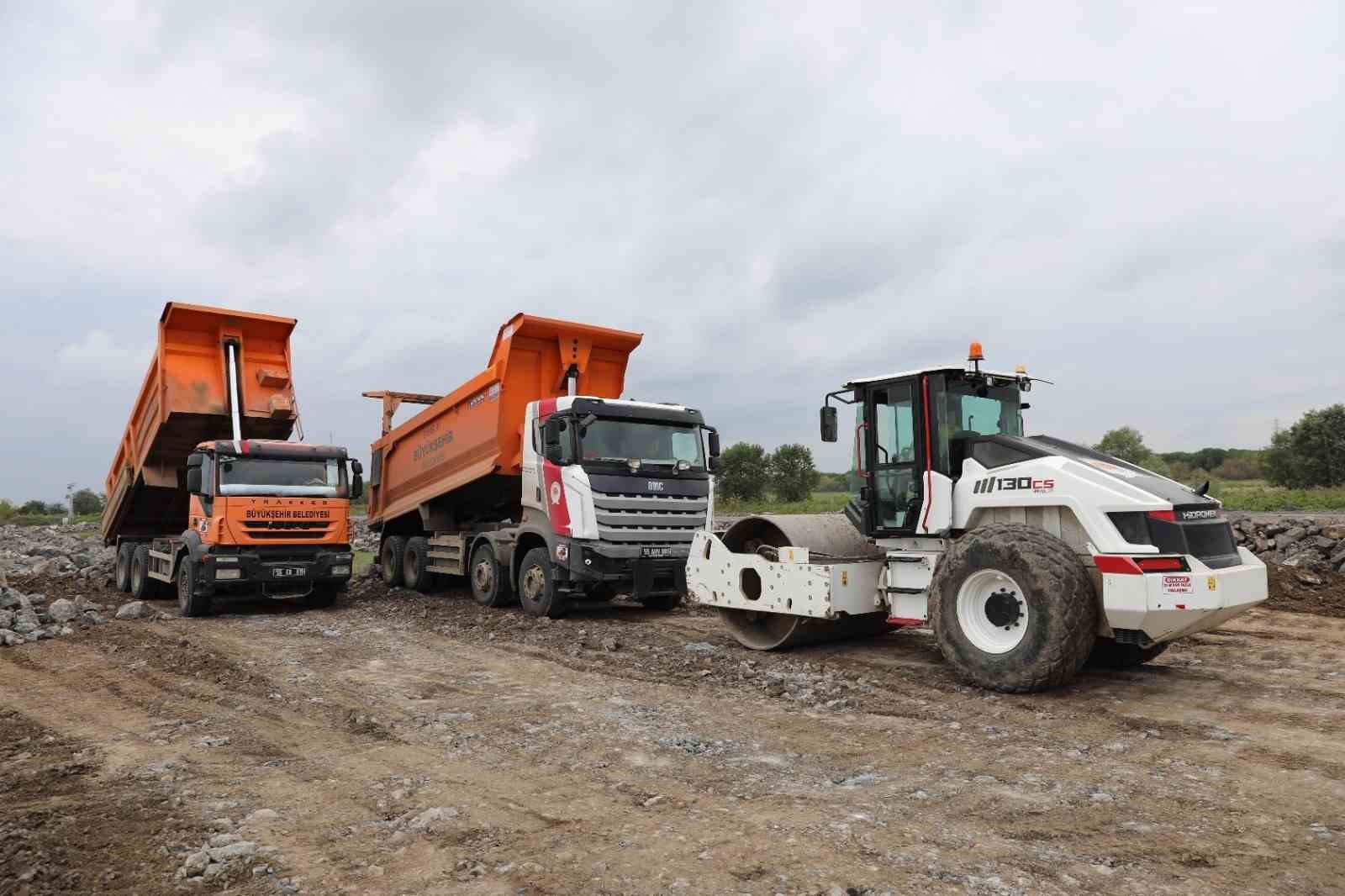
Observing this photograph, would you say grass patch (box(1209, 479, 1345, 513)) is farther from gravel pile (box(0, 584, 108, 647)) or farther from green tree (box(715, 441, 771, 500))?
green tree (box(715, 441, 771, 500))

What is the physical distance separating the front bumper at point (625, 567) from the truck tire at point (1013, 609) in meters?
4.48

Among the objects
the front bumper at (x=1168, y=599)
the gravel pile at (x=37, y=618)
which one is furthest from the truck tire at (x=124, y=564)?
the front bumper at (x=1168, y=599)

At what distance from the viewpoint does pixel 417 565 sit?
14.8 meters

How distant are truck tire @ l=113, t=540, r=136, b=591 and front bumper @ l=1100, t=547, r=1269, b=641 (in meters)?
14.9

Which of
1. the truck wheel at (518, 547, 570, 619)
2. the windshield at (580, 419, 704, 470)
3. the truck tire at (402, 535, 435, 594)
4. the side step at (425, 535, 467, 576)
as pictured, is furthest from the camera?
the truck tire at (402, 535, 435, 594)

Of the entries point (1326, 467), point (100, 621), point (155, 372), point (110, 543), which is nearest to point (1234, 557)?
point (100, 621)

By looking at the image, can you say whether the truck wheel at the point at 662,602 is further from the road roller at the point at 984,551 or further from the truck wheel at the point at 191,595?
the truck wheel at the point at 191,595

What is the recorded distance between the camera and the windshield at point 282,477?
12.2 m

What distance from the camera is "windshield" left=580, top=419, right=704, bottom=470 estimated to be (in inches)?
437

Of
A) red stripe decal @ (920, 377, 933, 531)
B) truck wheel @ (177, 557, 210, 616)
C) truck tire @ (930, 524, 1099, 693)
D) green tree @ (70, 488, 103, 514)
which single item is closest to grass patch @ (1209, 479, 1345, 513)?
red stripe decal @ (920, 377, 933, 531)

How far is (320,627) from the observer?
36.5ft

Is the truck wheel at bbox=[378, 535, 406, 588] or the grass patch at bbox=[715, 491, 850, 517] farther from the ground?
the grass patch at bbox=[715, 491, 850, 517]

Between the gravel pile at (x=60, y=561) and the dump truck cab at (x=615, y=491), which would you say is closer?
the dump truck cab at (x=615, y=491)

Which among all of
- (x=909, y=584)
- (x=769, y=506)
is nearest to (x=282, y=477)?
(x=909, y=584)
